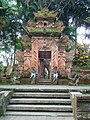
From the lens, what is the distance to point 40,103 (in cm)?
942

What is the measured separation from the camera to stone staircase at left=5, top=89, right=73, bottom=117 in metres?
8.82

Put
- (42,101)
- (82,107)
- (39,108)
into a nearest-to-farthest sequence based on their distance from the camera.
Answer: (82,107)
(39,108)
(42,101)

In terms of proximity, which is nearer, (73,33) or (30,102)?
(30,102)

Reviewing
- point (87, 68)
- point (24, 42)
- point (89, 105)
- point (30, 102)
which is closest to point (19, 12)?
point (24, 42)

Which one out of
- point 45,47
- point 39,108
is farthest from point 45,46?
point 39,108

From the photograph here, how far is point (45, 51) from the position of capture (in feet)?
60.6

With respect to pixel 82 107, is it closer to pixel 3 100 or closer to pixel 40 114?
pixel 40 114

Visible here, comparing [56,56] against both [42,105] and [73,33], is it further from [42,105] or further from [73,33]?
[73,33]

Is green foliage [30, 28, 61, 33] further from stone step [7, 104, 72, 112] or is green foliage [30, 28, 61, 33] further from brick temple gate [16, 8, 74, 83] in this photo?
stone step [7, 104, 72, 112]

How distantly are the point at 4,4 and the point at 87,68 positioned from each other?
25.6 feet

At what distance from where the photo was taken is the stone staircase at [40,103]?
882 centimetres

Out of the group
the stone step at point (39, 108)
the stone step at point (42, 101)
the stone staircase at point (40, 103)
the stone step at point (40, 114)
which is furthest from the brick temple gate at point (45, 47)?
the stone step at point (40, 114)

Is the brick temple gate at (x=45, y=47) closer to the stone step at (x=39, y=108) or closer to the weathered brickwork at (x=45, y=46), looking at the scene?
the weathered brickwork at (x=45, y=46)

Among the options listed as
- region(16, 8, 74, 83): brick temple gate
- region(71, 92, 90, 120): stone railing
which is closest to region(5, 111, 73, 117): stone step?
region(71, 92, 90, 120): stone railing
